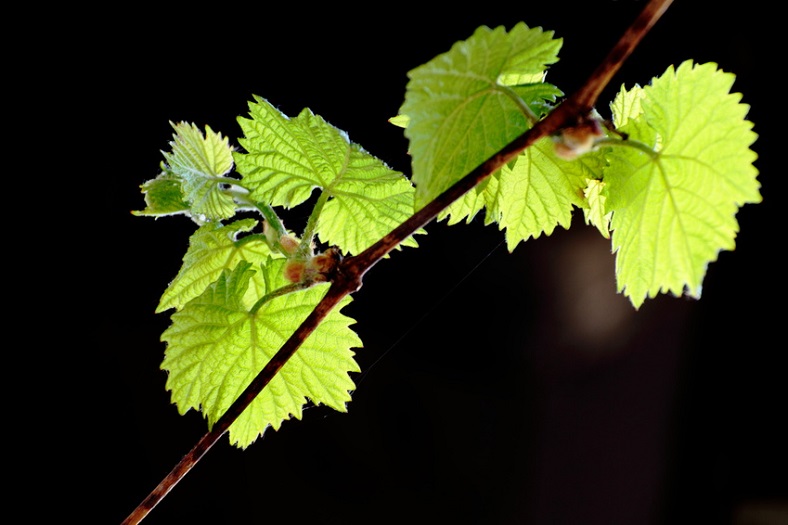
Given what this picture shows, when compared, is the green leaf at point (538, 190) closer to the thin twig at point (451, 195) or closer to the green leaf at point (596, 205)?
the green leaf at point (596, 205)

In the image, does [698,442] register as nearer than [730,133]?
No

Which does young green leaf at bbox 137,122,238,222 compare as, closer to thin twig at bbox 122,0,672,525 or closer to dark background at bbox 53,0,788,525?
thin twig at bbox 122,0,672,525

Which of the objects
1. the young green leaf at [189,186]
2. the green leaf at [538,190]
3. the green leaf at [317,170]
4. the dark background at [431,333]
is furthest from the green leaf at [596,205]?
the dark background at [431,333]

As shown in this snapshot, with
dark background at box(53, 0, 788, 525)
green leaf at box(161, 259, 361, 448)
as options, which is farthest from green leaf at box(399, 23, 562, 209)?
dark background at box(53, 0, 788, 525)

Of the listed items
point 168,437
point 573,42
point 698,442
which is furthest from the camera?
point 698,442

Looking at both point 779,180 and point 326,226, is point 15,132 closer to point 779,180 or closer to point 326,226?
A: point 326,226

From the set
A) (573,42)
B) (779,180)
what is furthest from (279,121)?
(779,180)

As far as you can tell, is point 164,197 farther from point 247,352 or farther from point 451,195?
point 451,195
